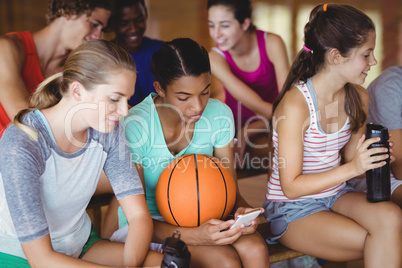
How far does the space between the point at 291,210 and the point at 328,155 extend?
0.23 meters

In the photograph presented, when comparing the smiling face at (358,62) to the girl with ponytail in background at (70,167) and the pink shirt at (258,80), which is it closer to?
the girl with ponytail in background at (70,167)

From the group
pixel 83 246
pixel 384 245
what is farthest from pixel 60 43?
pixel 384 245

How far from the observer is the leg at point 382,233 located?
5.26 ft

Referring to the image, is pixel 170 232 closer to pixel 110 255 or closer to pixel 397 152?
pixel 110 255

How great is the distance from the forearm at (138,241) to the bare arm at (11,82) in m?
0.77

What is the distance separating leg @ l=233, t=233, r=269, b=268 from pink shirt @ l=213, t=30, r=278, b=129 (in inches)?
43.3

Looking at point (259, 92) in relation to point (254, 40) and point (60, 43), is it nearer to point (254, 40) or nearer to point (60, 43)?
point (254, 40)

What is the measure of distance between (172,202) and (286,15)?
4.92 meters

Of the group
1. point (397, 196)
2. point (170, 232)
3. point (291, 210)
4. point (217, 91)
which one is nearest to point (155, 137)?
point (170, 232)

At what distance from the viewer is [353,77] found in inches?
67.1

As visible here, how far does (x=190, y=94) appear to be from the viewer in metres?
1.66

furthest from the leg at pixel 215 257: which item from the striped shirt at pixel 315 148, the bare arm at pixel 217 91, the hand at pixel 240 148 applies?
the bare arm at pixel 217 91

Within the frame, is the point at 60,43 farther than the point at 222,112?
Yes

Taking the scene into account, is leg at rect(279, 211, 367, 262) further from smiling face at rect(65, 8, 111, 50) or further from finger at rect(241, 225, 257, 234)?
smiling face at rect(65, 8, 111, 50)
